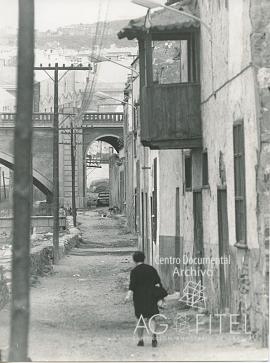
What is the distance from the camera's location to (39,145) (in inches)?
1785

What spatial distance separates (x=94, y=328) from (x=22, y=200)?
483cm

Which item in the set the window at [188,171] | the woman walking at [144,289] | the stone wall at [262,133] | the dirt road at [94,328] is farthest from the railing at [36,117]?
the stone wall at [262,133]

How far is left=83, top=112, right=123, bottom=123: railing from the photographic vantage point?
5500 cm

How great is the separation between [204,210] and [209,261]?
1117 millimetres

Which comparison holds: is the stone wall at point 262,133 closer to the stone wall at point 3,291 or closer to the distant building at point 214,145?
the distant building at point 214,145

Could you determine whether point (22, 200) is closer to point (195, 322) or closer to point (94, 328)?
point (94, 328)

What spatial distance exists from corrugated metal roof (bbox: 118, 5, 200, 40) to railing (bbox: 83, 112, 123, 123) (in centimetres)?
4091

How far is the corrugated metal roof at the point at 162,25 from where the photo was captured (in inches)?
530

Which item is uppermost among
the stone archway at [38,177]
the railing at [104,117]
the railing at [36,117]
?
the railing at [104,117]

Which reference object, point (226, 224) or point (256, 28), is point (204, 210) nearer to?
point (226, 224)

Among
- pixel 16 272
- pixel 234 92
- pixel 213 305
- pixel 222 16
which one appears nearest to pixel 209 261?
pixel 213 305

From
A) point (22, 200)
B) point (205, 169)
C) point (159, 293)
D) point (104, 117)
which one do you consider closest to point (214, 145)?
point (205, 169)

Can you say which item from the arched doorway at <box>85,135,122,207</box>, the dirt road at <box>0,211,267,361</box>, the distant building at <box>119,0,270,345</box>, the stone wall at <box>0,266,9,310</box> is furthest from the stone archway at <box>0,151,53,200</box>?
the stone wall at <box>0,266,9,310</box>

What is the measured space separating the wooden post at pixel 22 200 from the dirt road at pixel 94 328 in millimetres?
1695
